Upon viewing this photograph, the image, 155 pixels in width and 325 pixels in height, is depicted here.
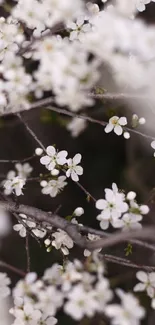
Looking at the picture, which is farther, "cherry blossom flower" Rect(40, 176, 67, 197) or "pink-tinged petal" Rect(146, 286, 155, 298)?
"cherry blossom flower" Rect(40, 176, 67, 197)

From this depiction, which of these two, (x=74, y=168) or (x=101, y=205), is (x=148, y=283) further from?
(x=74, y=168)

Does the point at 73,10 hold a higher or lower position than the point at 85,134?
lower

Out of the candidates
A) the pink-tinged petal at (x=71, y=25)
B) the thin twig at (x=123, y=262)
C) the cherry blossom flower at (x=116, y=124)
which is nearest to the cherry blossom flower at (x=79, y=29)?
the pink-tinged petal at (x=71, y=25)

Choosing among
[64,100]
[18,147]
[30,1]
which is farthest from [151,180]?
[64,100]

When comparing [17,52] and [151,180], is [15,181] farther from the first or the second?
[151,180]

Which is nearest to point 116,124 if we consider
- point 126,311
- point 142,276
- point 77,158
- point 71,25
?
point 77,158

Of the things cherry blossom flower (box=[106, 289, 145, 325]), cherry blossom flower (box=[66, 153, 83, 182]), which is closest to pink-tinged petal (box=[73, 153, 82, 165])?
cherry blossom flower (box=[66, 153, 83, 182])

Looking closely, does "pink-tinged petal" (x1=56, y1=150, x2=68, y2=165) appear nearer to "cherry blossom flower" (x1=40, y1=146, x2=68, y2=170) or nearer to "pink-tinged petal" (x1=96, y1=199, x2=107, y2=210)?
"cherry blossom flower" (x1=40, y1=146, x2=68, y2=170)
